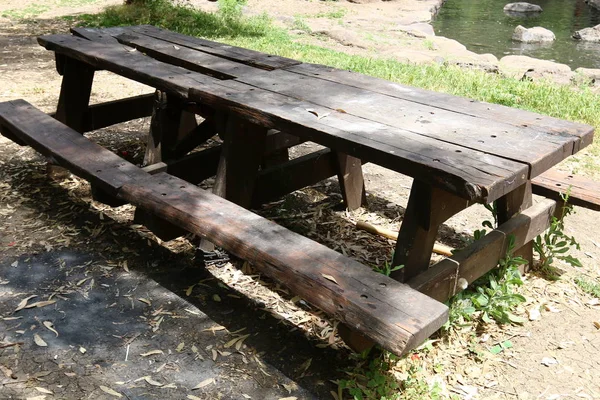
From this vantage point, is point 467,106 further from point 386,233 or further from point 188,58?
point 188,58

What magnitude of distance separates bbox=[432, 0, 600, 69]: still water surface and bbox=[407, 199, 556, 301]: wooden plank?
11.8 meters

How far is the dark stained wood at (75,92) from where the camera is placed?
203 inches

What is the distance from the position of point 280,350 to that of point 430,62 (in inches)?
305

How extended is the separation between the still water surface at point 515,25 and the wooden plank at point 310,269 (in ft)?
42.5

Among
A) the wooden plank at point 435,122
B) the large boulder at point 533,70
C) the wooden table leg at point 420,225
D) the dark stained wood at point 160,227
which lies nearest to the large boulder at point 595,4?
the large boulder at point 533,70

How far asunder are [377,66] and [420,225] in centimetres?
569

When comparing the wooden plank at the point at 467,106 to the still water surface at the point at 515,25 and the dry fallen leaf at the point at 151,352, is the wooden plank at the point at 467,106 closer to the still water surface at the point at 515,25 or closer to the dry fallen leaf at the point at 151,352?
the dry fallen leaf at the point at 151,352

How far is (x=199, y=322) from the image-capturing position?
11.2ft

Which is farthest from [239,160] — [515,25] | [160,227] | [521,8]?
[521,8]

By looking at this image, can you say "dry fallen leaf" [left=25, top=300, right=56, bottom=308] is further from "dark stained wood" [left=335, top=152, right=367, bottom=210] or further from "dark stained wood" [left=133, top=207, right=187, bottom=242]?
"dark stained wood" [left=335, top=152, right=367, bottom=210]

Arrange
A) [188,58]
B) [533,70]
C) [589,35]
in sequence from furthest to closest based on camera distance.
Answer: [589,35] → [533,70] → [188,58]

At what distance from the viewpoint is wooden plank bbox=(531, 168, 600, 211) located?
374 cm

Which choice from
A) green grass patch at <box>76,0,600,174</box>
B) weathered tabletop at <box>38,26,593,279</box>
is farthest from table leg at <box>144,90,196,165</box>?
green grass patch at <box>76,0,600,174</box>

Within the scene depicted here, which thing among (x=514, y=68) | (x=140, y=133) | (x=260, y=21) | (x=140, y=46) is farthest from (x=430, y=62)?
(x=140, y=46)
